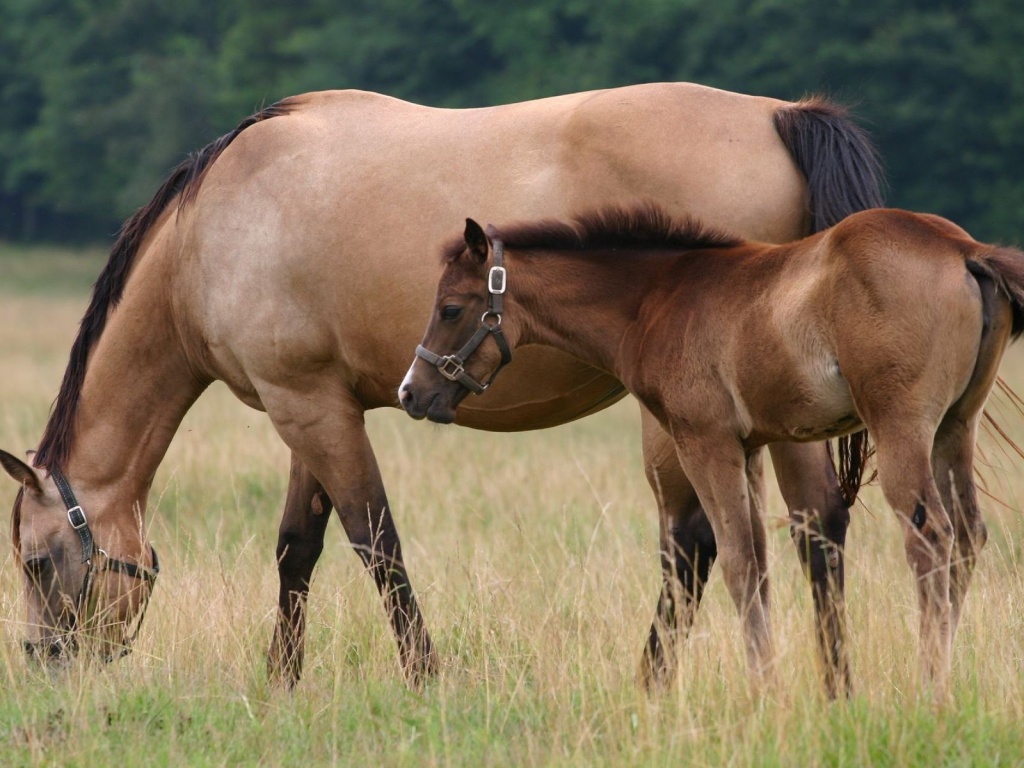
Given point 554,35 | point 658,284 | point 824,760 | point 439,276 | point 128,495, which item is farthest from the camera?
point 554,35

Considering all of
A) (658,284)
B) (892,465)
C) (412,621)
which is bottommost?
(412,621)

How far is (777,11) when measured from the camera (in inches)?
1321

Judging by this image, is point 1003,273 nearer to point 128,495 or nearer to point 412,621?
point 412,621

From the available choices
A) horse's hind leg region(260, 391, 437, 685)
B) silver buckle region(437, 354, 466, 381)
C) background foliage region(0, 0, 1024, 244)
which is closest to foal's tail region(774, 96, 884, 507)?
silver buckle region(437, 354, 466, 381)

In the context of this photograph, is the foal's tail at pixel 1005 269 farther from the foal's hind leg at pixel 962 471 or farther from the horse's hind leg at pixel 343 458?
the horse's hind leg at pixel 343 458

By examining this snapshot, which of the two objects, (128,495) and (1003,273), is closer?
(1003,273)

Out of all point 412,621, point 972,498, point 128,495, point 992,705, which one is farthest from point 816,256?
point 128,495

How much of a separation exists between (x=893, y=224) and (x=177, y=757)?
253 cm

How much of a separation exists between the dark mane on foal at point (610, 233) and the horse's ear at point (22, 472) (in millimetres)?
2019

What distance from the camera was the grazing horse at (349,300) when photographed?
464cm

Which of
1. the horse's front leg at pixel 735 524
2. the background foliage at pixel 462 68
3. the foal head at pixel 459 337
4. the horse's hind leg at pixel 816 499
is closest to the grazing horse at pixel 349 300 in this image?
the horse's hind leg at pixel 816 499

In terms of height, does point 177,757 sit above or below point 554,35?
below

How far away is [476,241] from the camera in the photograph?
4199mm

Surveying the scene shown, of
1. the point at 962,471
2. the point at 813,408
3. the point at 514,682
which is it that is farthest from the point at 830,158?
the point at 514,682
